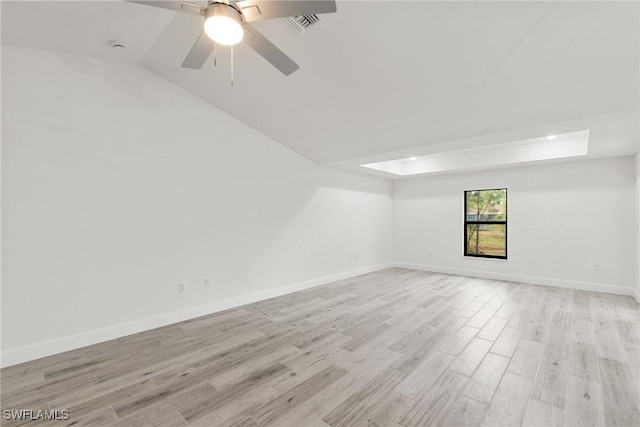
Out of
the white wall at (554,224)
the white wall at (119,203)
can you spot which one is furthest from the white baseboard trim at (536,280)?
the white wall at (119,203)

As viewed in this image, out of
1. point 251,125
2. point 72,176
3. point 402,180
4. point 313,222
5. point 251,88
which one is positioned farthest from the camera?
point 402,180

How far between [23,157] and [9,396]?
201 cm

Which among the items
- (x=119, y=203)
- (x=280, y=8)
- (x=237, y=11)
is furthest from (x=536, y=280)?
(x=119, y=203)

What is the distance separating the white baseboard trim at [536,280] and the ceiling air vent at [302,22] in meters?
5.76

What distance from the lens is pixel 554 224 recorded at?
516cm

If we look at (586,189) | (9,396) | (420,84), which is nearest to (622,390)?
(420,84)

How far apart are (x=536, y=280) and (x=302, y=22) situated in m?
5.92

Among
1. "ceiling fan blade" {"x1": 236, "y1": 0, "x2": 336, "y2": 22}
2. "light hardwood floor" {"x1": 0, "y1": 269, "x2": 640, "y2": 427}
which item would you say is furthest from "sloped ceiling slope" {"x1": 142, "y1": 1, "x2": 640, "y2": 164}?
"light hardwood floor" {"x1": 0, "y1": 269, "x2": 640, "y2": 427}

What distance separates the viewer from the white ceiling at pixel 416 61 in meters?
2.11

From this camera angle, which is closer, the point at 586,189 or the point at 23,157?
the point at 23,157

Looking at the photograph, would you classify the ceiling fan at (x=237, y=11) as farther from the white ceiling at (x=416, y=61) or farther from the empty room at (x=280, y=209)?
the white ceiling at (x=416, y=61)

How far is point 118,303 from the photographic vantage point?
310 cm

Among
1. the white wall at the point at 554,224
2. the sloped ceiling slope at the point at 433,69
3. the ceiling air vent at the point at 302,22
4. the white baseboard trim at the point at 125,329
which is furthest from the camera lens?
the white wall at the point at 554,224

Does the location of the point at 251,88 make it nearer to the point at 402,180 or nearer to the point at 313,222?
the point at 313,222
